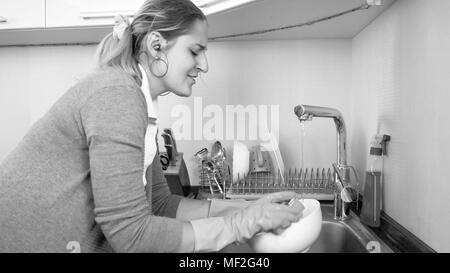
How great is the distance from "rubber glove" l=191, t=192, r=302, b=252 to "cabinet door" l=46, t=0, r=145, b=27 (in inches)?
30.3

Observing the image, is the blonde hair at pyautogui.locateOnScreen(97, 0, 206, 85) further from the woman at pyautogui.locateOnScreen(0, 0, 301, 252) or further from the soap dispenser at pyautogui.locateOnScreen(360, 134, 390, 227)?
the soap dispenser at pyautogui.locateOnScreen(360, 134, 390, 227)

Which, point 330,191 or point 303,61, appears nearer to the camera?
point 330,191

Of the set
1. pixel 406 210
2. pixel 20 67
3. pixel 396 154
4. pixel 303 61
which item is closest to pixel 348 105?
pixel 303 61

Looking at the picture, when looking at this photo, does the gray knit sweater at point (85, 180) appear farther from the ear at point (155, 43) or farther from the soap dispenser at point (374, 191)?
the soap dispenser at point (374, 191)

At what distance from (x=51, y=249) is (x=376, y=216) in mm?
770

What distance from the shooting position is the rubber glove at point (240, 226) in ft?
2.05

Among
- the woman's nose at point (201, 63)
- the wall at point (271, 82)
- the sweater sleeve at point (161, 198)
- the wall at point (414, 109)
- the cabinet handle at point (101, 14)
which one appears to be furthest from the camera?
the wall at point (271, 82)

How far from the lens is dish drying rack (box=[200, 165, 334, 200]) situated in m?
1.14

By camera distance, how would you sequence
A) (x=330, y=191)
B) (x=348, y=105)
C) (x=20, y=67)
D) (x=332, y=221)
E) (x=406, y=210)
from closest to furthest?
(x=406, y=210), (x=332, y=221), (x=330, y=191), (x=348, y=105), (x=20, y=67)

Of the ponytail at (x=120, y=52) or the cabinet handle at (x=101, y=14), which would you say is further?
the cabinet handle at (x=101, y=14)

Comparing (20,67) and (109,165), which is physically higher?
(20,67)

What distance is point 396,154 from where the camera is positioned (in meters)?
0.88

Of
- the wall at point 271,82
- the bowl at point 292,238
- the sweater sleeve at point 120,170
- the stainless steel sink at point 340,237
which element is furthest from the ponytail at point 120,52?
the wall at point 271,82

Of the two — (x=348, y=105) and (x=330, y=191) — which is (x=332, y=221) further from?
(x=348, y=105)
